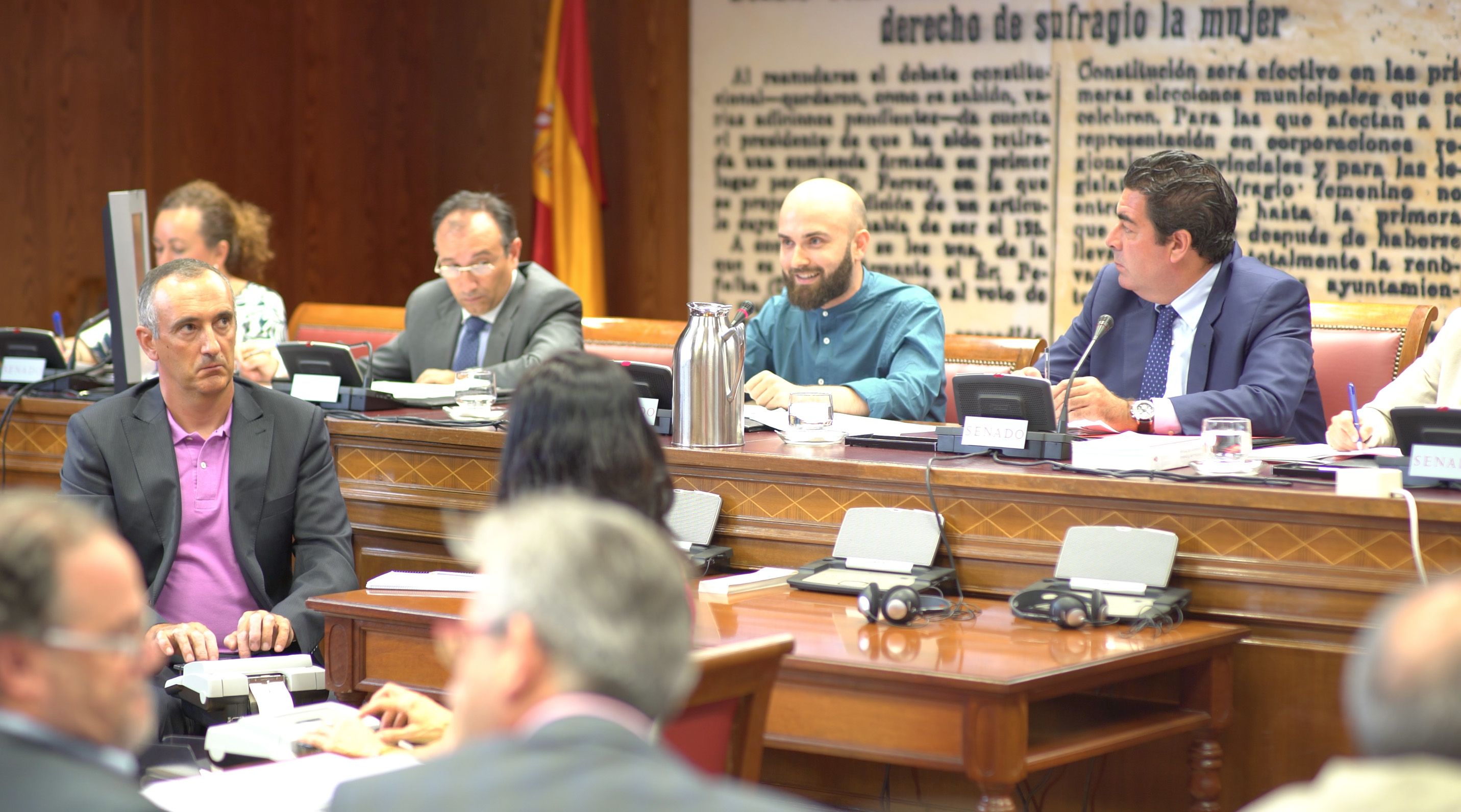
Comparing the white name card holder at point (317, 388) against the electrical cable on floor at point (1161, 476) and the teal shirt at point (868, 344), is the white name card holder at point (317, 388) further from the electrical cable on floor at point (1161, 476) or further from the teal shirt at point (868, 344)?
the electrical cable on floor at point (1161, 476)

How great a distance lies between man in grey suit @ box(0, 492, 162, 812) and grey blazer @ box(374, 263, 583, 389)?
3036mm

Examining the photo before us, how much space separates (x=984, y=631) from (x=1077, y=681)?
24 centimetres

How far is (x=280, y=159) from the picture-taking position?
6578 millimetres

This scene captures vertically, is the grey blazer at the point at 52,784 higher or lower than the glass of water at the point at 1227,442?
lower

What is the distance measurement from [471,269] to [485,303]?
0.41ft

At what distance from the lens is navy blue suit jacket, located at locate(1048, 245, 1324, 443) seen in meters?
3.14

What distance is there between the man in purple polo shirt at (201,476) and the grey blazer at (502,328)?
1.31m

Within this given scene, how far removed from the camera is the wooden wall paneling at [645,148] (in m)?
6.41

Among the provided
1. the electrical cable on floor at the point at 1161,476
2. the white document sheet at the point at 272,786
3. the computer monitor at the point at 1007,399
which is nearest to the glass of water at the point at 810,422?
the computer monitor at the point at 1007,399

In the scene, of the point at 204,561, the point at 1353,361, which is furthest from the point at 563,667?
the point at 1353,361

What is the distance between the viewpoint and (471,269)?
4.44 m

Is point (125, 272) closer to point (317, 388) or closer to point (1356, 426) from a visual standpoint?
point (317, 388)

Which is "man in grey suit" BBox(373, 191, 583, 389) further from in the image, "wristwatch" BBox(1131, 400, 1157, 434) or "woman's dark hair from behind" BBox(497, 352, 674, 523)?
"woman's dark hair from behind" BBox(497, 352, 674, 523)

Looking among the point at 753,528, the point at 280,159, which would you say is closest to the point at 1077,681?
the point at 753,528
